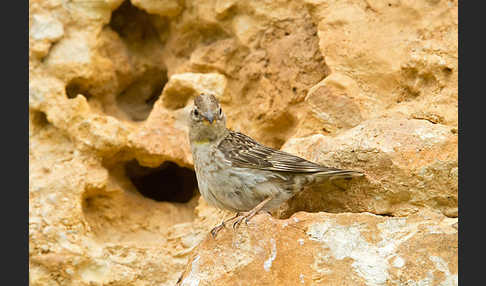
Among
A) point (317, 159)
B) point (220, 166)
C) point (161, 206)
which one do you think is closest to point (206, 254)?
point (220, 166)

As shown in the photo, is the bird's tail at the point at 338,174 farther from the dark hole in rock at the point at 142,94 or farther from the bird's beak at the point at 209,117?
the dark hole in rock at the point at 142,94

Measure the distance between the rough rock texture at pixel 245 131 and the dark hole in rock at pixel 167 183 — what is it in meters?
0.02

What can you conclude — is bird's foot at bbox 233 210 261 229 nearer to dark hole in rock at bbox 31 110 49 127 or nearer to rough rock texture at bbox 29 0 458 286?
rough rock texture at bbox 29 0 458 286

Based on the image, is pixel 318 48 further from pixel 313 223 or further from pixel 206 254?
pixel 206 254

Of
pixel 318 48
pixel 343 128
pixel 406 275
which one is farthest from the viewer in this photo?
pixel 318 48

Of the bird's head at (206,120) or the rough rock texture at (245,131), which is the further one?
the bird's head at (206,120)

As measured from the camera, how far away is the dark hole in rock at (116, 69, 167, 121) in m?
7.89

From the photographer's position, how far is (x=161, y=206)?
7332mm

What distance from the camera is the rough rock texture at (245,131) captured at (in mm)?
5055

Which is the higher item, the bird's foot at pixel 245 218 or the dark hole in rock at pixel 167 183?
the bird's foot at pixel 245 218

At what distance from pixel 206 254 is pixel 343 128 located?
1863 mm

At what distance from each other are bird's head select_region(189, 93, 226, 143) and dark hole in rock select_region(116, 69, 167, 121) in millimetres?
2118

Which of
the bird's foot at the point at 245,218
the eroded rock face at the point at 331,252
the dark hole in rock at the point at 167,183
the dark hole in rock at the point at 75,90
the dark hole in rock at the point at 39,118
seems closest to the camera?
the eroded rock face at the point at 331,252

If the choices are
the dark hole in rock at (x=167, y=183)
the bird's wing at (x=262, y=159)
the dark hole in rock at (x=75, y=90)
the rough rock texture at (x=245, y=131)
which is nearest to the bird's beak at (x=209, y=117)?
the bird's wing at (x=262, y=159)
